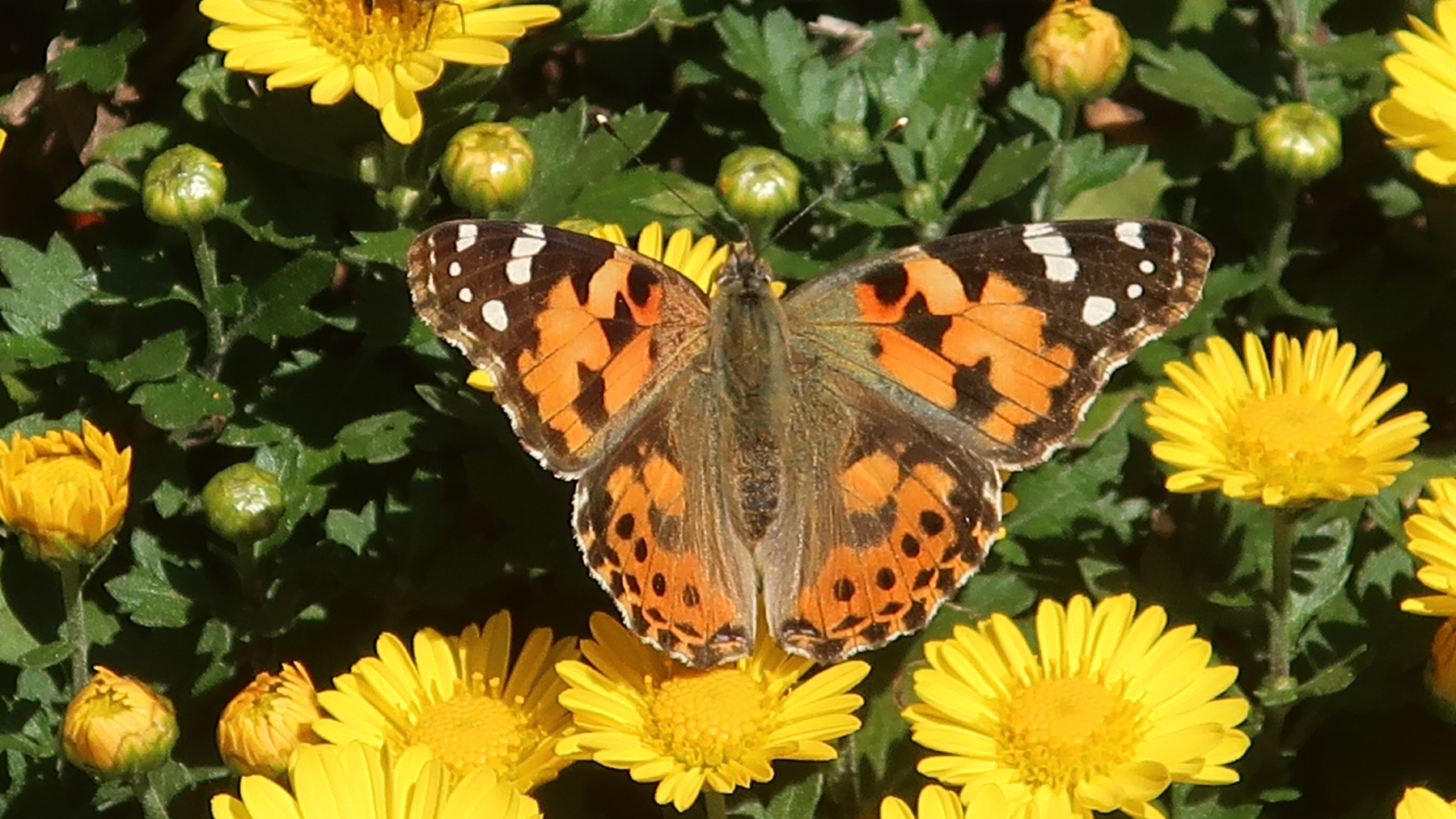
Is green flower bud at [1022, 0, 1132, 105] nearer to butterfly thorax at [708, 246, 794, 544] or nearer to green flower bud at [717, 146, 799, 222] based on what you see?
green flower bud at [717, 146, 799, 222]

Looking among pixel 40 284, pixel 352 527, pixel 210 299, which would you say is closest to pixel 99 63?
pixel 40 284

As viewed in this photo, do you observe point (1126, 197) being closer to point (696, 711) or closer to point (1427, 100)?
point (1427, 100)

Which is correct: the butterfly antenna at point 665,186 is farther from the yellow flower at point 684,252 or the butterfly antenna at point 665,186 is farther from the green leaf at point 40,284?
the green leaf at point 40,284

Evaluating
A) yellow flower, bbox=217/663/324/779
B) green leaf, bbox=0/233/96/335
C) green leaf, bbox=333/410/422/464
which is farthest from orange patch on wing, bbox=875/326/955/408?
green leaf, bbox=0/233/96/335

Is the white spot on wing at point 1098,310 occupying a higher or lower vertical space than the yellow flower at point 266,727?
higher

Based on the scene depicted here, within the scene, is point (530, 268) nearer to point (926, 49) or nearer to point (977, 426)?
point (977, 426)

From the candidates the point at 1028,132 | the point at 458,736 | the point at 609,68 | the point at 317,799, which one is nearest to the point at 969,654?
the point at 458,736

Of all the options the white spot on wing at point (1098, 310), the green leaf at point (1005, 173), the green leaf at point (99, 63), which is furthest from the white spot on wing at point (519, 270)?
the green leaf at point (99, 63)
